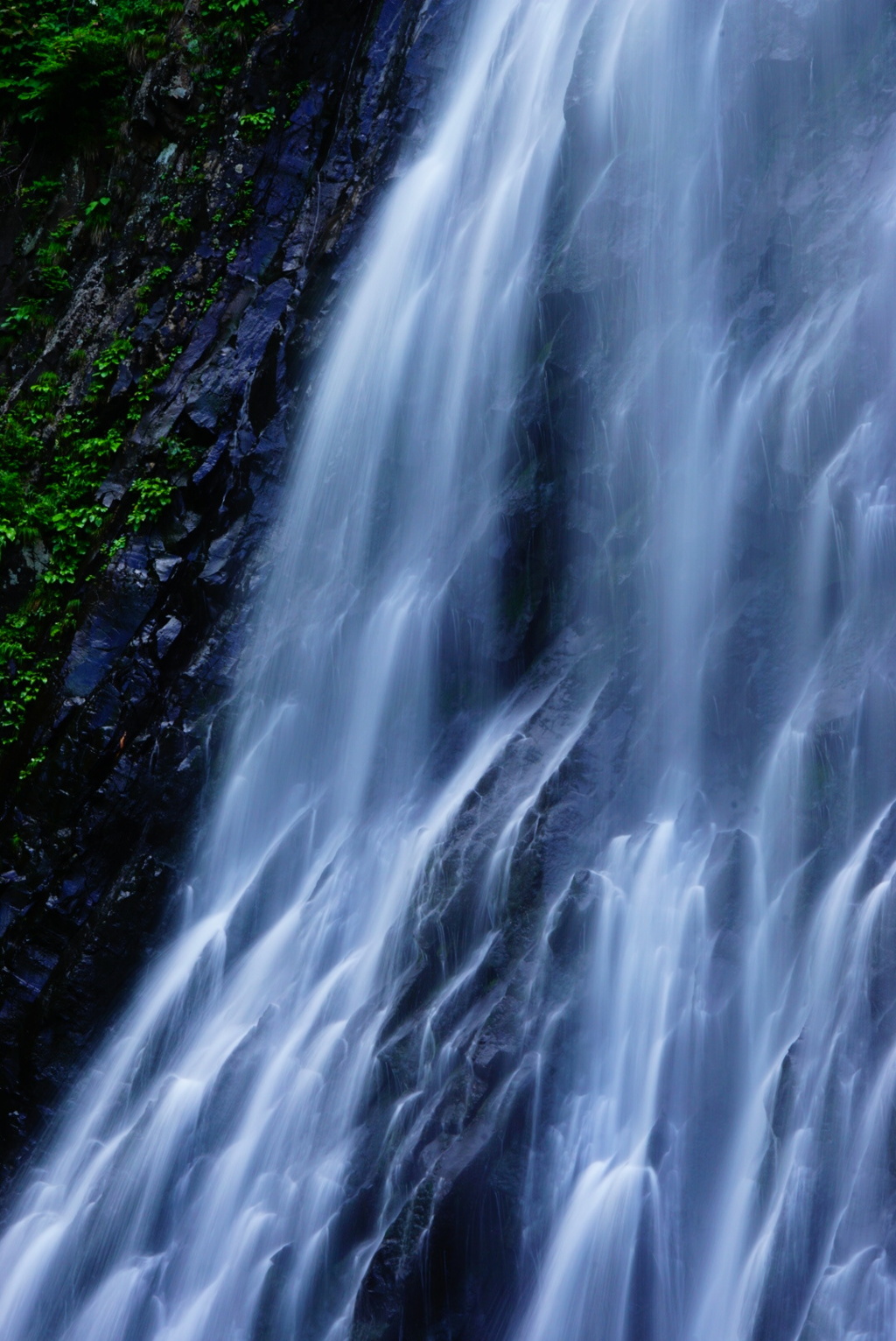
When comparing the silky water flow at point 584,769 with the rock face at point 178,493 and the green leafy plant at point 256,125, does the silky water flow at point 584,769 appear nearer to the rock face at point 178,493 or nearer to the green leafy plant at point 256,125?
the rock face at point 178,493

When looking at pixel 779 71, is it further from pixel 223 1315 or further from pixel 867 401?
pixel 223 1315

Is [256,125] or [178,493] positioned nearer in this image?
[178,493]

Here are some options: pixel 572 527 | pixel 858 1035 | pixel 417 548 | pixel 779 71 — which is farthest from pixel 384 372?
pixel 858 1035

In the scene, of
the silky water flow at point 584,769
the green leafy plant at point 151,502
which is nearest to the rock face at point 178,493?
the green leafy plant at point 151,502

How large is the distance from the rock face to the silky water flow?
402 mm

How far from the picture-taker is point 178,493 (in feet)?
32.0

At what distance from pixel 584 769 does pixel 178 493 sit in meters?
4.62

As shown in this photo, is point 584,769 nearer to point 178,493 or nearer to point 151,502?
point 178,493

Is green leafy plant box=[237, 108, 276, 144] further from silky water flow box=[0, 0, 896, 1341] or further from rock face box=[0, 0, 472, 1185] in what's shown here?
silky water flow box=[0, 0, 896, 1341]

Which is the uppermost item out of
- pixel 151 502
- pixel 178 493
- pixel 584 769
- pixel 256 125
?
pixel 256 125

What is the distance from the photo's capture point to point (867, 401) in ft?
25.2

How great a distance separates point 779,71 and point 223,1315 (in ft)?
32.4

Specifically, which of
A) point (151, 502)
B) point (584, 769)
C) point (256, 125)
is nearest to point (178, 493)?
point (151, 502)

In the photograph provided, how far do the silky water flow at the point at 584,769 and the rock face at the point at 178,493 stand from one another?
0.40 m
